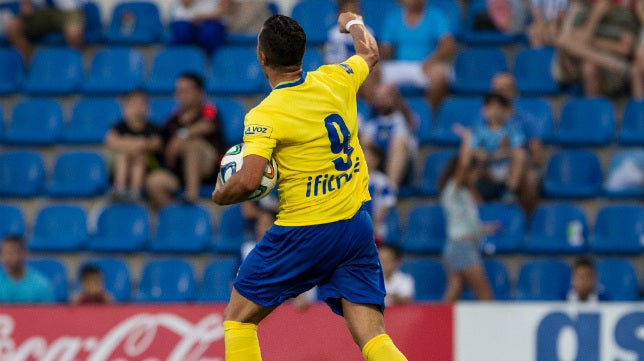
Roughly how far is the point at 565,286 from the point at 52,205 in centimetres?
494

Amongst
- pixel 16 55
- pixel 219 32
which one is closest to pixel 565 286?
pixel 219 32

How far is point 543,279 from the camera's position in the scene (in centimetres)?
1083

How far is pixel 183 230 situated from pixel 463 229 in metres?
2.67

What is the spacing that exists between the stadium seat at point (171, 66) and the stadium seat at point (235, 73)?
6.4 inches

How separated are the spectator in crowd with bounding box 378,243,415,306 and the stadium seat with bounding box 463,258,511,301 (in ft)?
2.72

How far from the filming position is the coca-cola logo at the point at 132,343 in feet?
28.5

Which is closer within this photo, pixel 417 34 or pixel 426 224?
pixel 426 224

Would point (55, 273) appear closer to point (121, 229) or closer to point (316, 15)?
point (121, 229)

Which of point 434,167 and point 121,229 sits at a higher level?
point 434,167

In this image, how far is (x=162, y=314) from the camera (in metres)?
8.76

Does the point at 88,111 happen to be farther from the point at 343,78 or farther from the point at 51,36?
the point at 343,78

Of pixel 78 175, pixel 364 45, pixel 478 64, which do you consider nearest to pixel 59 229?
pixel 78 175

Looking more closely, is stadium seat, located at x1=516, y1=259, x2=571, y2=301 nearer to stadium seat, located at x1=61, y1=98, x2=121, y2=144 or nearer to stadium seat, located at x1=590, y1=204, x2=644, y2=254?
stadium seat, located at x1=590, y1=204, x2=644, y2=254

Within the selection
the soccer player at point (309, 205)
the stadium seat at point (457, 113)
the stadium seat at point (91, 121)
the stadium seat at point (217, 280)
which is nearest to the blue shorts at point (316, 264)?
the soccer player at point (309, 205)
